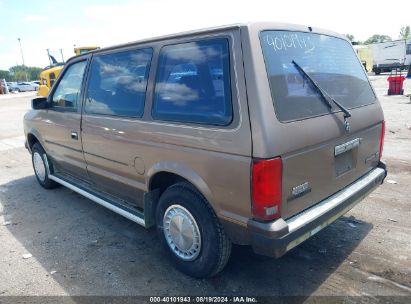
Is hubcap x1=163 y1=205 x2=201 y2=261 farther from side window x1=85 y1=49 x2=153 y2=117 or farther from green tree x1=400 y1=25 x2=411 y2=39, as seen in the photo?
green tree x1=400 y1=25 x2=411 y2=39

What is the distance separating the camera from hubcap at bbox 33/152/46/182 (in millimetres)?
5512

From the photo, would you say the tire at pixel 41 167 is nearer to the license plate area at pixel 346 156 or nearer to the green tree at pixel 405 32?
the license plate area at pixel 346 156

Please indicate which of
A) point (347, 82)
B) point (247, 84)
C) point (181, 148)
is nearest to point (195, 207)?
point (181, 148)

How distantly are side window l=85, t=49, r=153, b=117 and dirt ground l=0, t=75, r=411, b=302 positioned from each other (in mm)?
1433

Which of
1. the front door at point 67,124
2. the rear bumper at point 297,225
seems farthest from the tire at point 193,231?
the front door at point 67,124

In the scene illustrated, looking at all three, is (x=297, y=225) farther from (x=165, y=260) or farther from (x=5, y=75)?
(x=5, y=75)

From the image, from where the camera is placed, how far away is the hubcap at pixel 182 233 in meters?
2.94

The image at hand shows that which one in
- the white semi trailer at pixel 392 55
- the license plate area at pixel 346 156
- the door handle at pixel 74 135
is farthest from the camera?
the white semi trailer at pixel 392 55

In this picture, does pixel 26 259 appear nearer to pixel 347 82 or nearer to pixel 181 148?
pixel 181 148

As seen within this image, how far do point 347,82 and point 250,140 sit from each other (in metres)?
1.45

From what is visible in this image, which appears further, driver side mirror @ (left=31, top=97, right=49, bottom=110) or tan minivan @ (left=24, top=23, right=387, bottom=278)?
driver side mirror @ (left=31, top=97, right=49, bottom=110)

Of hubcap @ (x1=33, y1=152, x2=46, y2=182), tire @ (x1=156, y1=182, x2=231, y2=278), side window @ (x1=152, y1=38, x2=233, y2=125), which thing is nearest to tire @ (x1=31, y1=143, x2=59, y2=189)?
hubcap @ (x1=33, y1=152, x2=46, y2=182)

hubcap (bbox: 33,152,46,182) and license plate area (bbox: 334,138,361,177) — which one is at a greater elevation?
license plate area (bbox: 334,138,361,177)

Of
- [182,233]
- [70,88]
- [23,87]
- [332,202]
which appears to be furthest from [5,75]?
[332,202]
